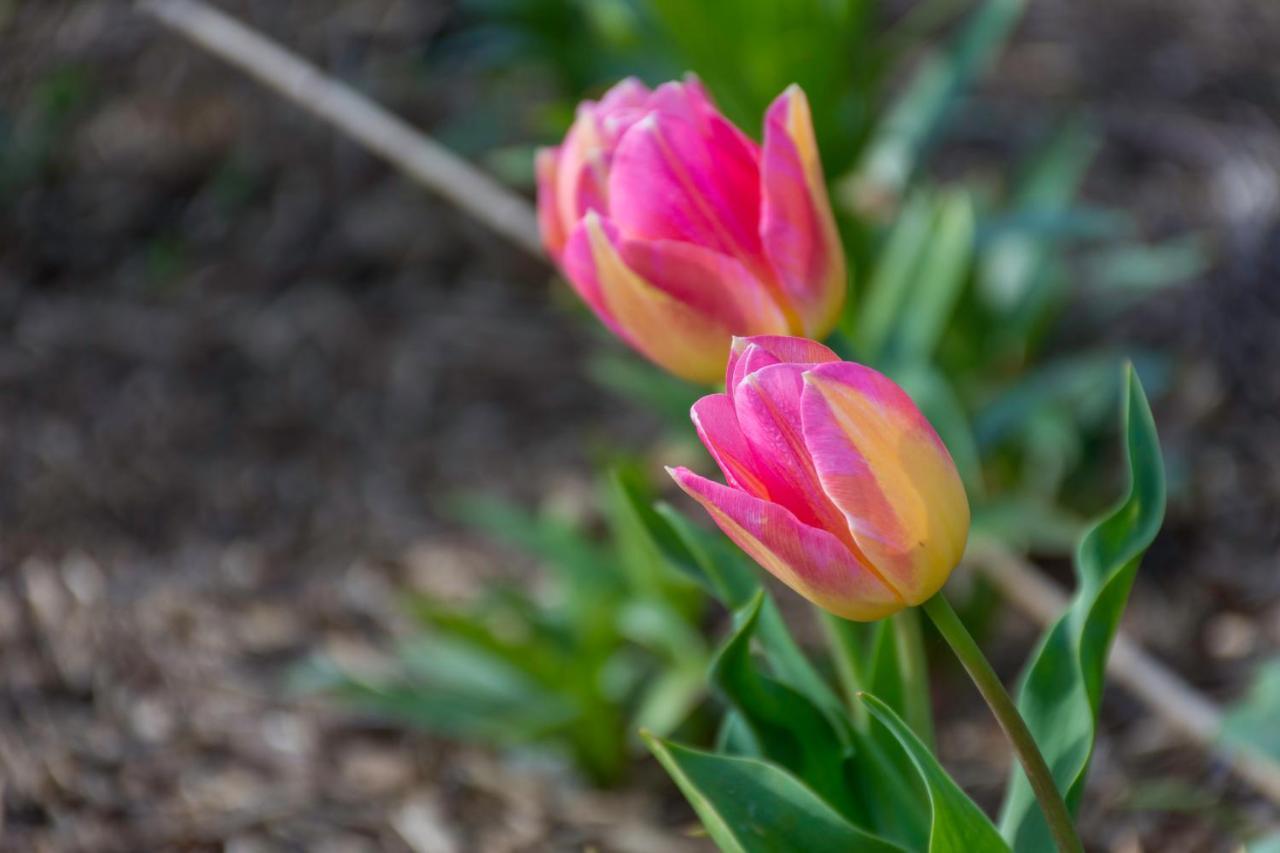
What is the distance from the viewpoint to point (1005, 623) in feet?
5.97

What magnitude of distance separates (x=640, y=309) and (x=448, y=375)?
1893 mm

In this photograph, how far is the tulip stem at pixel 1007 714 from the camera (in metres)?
0.60

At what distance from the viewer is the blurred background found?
5.02 feet

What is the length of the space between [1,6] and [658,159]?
10.5 feet

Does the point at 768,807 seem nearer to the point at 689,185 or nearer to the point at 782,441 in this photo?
the point at 782,441

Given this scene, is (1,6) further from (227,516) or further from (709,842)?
(709,842)

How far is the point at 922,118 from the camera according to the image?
6.41ft

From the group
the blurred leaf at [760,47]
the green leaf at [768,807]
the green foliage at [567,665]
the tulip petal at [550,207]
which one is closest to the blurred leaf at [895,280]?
the blurred leaf at [760,47]

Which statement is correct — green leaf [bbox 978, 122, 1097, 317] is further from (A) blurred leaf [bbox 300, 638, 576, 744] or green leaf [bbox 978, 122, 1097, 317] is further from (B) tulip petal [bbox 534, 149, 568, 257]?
(B) tulip petal [bbox 534, 149, 568, 257]

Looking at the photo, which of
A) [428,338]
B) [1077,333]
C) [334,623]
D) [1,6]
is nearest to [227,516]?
[334,623]

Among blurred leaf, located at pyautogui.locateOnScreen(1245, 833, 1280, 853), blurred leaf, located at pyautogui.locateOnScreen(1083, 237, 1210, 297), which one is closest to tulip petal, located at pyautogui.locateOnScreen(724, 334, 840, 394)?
blurred leaf, located at pyautogui.locateOnScreen(1245, 833, 1280, 853)

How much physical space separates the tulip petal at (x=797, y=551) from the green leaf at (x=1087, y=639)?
0.48 ft

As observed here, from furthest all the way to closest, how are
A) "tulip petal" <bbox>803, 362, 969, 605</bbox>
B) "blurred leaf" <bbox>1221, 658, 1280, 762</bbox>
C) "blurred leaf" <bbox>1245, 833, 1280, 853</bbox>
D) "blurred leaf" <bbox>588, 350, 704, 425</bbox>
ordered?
"blurred leaf" <bbox>588, 350, 704, 425</bbox>, "blurred leaf" <bbox>1221, 658, 1280, 762</bbox>, "blurred leaf" <bbox>1245, 833, 1280, 853</bbox>, "tulip petal" <bbox>803, 362, 969, 605</bbox>

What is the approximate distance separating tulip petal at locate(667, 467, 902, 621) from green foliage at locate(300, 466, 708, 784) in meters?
0.85
